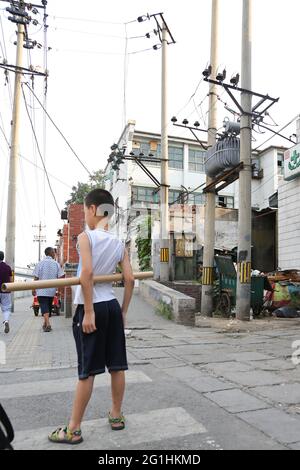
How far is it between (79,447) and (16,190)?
13858 millimetres

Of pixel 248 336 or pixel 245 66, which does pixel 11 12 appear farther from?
pixel 248 336

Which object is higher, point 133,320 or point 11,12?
point 11,12

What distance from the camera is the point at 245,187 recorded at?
11.9m

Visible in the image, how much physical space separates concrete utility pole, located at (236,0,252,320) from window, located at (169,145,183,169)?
838 inches

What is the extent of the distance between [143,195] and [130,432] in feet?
97.9

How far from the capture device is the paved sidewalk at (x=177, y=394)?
3223mm

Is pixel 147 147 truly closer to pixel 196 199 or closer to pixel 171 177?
pixel 171 177

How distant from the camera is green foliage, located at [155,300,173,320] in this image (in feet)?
34.4

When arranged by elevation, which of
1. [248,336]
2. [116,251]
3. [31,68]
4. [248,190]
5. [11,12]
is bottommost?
[248,336]

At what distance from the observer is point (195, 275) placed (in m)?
19.0

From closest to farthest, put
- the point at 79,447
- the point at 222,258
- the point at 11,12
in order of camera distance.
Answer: the point at 79,447 → the point at 222,258 → the point at 11,12

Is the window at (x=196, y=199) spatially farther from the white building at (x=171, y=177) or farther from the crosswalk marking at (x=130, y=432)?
the crosswalk marking at (x=130, y=432)

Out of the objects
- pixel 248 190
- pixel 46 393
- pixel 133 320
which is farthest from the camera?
pixel 248 190

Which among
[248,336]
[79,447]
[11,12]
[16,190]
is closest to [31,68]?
[11,12]
